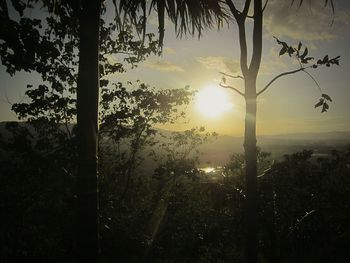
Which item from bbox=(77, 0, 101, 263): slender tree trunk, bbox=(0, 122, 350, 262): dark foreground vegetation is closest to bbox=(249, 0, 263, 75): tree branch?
bbox=(77, 0, 101, 263): slender tree trunk

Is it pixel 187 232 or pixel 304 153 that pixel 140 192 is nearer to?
pixel 187 232

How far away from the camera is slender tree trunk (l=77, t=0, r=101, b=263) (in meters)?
2.77

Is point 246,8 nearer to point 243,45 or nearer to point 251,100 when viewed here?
point 243,45

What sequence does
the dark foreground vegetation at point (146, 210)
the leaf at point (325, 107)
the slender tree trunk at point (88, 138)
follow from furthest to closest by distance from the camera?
the dark foreground vegetation at point (146, 210) < the leaf at point (325, 107) < the slender tree trunk at point (88, 138)

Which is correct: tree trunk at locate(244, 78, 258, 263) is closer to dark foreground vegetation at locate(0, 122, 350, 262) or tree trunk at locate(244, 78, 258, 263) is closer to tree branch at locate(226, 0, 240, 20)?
tree branch at locate(226, 0, 240, 20)

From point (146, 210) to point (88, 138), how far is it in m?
15.1

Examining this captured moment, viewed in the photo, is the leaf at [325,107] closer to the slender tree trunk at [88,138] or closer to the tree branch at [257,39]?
the tree branch at [257,39]

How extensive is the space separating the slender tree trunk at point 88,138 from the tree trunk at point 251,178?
2.18 m

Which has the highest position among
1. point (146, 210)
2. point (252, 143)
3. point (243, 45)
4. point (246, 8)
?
point (246, 8)

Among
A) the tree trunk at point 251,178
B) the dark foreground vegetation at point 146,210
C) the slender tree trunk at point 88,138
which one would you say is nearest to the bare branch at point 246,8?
the tree trunk at point 251,178

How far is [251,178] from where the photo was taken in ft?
14.7

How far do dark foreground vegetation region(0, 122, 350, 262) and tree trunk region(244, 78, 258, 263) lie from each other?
4.08 m

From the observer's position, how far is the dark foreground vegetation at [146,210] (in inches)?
444

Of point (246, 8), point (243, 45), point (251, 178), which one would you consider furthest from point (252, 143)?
point (246, 8)
